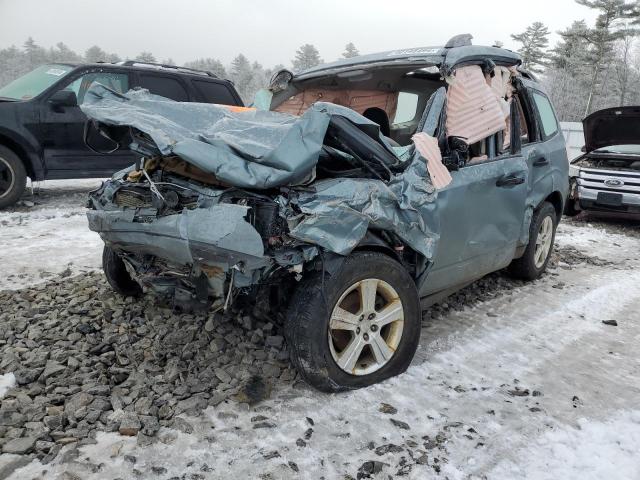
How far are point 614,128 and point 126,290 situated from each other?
839 centimetres

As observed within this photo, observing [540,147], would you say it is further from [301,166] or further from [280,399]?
[280,399]

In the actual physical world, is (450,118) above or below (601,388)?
above

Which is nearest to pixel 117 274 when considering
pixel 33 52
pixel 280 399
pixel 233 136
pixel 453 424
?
pixel 233 136

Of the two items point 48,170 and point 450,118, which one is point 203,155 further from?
point 48,170

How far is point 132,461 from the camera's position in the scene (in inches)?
88.3

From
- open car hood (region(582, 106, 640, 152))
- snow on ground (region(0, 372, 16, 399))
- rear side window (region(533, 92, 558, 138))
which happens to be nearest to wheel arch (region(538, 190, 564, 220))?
rear side window (region(533, 92, 558, 138))

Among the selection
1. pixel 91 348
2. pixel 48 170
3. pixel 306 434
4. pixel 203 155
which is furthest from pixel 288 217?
pixel 48 170

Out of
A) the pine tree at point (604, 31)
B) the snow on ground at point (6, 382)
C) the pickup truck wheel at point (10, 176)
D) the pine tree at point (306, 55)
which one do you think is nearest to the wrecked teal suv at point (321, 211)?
the snow on ground at point (6, 382)

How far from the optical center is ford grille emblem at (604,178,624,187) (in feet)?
26.4

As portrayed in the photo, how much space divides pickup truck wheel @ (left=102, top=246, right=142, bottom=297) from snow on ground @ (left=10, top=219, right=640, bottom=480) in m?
1.59

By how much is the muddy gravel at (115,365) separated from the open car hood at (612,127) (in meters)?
6.44

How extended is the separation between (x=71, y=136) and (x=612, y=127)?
8.67m

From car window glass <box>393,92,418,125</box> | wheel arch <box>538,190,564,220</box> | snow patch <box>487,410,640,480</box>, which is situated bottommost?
snow patch <box>487,410,640,480</box>

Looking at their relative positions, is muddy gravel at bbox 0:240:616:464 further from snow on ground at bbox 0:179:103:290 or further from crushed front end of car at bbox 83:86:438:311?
snow on ground at bbox 0:179:103:290
